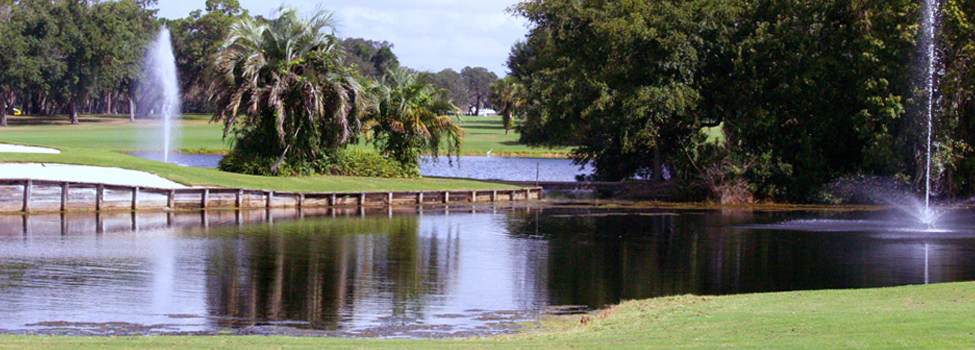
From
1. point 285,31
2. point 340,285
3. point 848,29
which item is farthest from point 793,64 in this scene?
point 340,285

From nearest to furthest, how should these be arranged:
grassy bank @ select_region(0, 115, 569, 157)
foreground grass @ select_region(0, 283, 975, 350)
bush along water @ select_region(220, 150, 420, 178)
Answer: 1. foreground grass @ select_region(0, 283, 975, 350)
2. bush along water @ select_region(220, 150, 420, 178)
3. grassy bank @ select_region(0, 115, 569, 157)

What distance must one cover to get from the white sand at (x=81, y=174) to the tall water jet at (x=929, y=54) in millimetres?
29801

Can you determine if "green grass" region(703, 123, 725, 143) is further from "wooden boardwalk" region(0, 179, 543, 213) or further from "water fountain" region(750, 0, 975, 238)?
"wooden boardwalk" region(0, 179, 543, 213)

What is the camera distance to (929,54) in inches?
1638

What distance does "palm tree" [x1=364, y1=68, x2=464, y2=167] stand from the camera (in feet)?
158

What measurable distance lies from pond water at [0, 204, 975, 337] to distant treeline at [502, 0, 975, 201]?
7201 mm

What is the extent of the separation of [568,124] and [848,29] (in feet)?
44.4

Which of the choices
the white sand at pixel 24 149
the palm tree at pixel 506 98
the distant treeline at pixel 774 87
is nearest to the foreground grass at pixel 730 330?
the distant treeline at pixel 774 87

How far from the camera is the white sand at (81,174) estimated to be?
33156 millimetres

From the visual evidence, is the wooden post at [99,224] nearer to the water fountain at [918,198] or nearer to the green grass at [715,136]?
the water fountain at [918,198]

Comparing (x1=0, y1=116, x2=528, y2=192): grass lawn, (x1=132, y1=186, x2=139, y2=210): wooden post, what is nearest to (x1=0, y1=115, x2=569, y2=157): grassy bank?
(x1=0, y1=116, x2=528, y2=192): grass lawn

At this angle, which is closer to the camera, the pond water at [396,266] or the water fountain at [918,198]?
the pond water at [396,266]

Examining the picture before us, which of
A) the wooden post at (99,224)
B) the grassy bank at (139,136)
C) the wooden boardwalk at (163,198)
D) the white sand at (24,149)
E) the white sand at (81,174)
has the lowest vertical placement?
the wooden post at (99,224)

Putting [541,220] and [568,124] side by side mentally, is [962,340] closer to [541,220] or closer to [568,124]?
[541,220]
